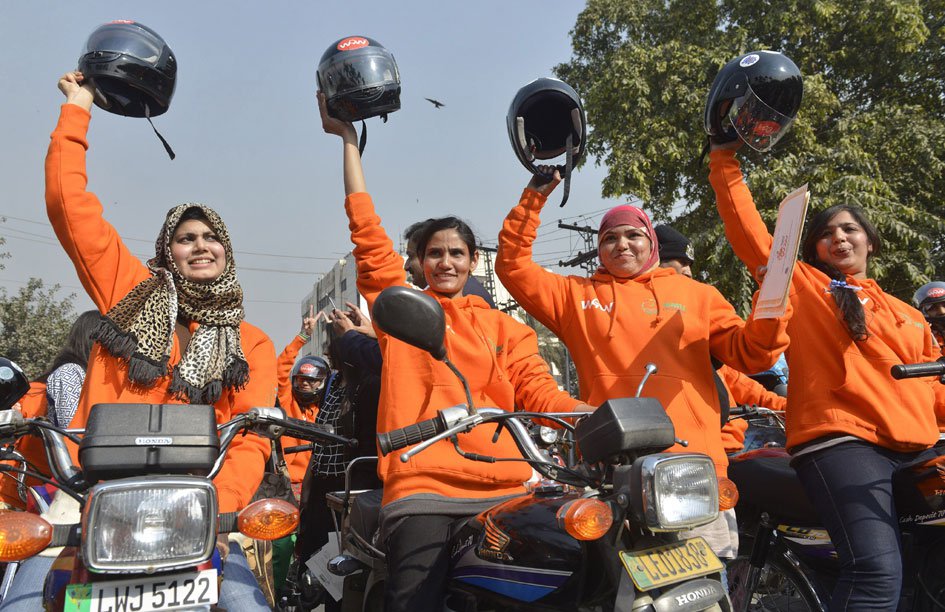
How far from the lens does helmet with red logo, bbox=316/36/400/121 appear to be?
3221 millimetres

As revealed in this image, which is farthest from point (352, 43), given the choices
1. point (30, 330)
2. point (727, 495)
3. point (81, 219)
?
point (30, 330)

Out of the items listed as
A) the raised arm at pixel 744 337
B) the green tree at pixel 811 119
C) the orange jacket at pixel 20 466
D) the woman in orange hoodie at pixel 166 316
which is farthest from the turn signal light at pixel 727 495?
the green tree at pixel 811 119

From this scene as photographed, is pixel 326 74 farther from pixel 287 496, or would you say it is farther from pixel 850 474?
pixel 850 474

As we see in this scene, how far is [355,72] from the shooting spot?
321 centimetres

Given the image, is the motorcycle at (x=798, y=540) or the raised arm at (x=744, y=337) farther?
the motorcycle at (x=798, y=540)

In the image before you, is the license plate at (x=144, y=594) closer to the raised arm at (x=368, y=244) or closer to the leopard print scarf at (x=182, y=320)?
the leopard print scarf at (x=182, y=320)

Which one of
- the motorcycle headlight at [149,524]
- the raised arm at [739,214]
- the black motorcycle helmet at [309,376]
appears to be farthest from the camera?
the black motorcycle helmet at [309,376]

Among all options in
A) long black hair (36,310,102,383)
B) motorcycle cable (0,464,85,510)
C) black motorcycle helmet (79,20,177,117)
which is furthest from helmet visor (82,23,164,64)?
long black hair (36,310,102,383)

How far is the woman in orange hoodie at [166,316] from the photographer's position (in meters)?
2.69

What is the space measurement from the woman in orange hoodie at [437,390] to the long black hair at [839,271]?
1.24 meters

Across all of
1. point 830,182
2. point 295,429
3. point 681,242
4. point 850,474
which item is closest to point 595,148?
point 830,182

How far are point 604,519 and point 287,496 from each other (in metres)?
2.06

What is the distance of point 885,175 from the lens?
1211 centimetres

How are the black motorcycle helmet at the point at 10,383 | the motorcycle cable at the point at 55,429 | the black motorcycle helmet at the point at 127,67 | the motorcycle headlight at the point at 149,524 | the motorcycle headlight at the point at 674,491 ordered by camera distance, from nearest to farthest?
the motorcycle headlight at the point at 149,524, the motorcycle headlight at the point at 674,491, the motorcycle cable at the point at 55,429, the black motorcycle helmet at the point at 10,383, the black motorcycle helmet at the point at 127,67
